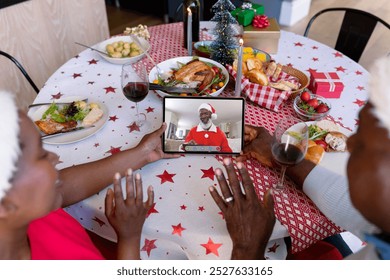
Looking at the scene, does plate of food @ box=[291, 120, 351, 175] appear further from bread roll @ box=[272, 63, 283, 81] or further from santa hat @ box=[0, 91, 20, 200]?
santa hat @ box=[0, 91, 20, 200]

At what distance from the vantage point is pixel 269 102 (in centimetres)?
128

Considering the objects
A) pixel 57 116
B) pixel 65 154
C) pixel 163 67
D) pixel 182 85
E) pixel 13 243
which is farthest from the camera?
pixel 163 67

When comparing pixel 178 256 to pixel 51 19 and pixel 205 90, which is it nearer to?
pixel 205 90

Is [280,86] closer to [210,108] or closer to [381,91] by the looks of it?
[210,108]

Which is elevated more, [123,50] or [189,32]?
[189,32]

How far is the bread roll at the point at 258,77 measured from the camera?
133 cm

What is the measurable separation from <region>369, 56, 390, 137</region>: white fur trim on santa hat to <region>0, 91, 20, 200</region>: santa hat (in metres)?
0.65

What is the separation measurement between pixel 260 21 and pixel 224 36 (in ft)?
0.89

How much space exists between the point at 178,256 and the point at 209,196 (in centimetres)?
20

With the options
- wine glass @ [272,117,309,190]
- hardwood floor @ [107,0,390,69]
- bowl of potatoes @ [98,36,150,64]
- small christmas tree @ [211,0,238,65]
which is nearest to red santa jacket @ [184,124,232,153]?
wine glass @ [272,117,309,190]

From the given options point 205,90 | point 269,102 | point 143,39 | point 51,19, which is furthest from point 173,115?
point 51,19

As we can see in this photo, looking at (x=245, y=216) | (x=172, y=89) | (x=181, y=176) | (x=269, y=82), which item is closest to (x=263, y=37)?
(x=269, y=82)

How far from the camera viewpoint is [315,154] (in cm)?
106

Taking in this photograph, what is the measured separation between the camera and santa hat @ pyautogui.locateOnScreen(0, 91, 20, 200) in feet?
1.95
